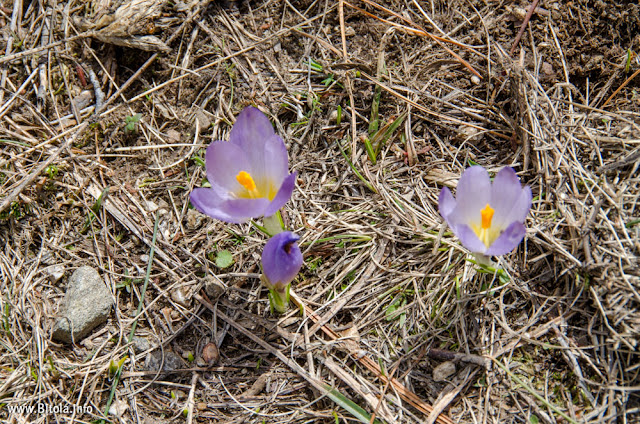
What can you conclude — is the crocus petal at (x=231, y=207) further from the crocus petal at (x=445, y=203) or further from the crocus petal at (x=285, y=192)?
the crocus petal at (x=445, y=203)

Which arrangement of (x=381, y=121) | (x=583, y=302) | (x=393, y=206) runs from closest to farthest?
1. (x=583, y=302)
2. (x=393, y=206)
3. (x=381, y=121)

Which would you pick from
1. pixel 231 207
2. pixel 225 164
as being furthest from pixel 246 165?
pixel 231 207

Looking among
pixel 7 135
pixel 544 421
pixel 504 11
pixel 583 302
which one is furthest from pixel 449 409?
pixel 7 135

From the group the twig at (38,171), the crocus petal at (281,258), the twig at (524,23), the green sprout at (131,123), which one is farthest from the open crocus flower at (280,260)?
the twig at (524,23)

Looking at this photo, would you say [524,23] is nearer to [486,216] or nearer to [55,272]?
[486,216]

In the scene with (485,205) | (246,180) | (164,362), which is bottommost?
(164,362)

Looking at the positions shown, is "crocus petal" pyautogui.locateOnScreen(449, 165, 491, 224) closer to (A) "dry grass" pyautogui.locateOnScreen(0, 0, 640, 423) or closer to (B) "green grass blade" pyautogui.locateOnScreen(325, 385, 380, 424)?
(A) "dry grass" pyautogui.locateOnScreen(0, 0, 640, 423)

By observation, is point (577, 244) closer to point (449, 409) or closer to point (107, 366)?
point (449, 409)
